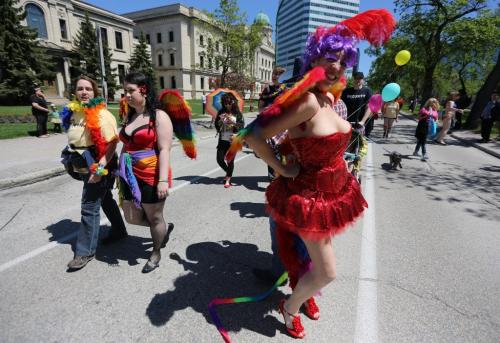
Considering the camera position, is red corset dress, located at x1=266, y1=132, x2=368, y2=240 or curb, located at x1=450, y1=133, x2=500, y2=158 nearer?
red corset dress, located at x1=266, y1=132, x2=368, y2=240

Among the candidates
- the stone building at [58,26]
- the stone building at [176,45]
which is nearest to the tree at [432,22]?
the stone building at [58,26]

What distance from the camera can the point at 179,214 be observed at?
4.40 metres

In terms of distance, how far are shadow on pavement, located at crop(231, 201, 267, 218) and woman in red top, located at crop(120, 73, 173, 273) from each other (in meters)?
1.94

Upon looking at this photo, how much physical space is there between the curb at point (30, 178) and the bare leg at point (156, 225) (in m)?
4.44

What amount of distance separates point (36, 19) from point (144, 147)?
137 ft

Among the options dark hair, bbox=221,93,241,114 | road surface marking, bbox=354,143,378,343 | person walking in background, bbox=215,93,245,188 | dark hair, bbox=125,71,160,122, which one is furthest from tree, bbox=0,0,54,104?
road surface marking, bbox=354,143,378,343

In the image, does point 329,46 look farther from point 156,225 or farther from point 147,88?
point 156,225

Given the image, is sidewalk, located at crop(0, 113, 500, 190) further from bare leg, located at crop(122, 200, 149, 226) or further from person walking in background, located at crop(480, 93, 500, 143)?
bare leg, located at crop(122, 200, 149, 226)

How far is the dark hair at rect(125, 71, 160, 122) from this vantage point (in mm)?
2572

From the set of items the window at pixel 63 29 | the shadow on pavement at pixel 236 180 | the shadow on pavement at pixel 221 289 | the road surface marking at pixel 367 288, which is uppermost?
the window at pixel 63 29

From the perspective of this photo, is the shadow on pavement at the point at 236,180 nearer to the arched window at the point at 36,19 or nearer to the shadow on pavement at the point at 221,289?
the shadow on pavement at the point at 221,289

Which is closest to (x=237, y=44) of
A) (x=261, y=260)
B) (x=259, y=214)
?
(x=259, y=214)

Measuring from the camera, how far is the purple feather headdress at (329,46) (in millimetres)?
1651

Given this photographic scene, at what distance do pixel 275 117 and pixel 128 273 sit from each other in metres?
2.36
